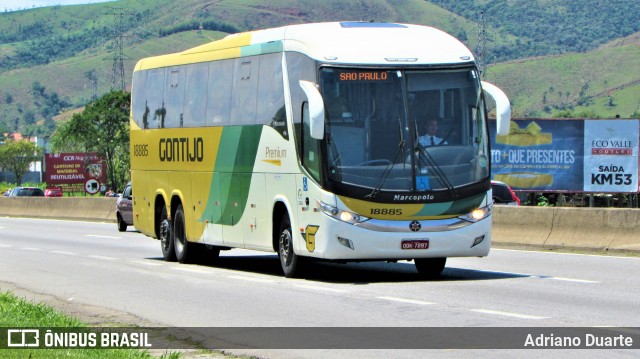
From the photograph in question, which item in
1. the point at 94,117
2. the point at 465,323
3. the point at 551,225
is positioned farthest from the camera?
the point at 94,117

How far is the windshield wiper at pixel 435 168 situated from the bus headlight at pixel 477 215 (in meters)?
0.36

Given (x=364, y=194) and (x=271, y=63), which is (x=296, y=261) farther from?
(x=271, y=63)

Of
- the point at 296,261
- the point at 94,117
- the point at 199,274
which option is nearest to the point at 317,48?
the point at 296,261

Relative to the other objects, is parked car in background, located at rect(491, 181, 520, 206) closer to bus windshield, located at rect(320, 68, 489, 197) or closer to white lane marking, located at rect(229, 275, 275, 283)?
white lane marking, located at rect(229, 275, 275, 283)

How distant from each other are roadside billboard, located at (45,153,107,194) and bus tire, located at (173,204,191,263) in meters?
60.3

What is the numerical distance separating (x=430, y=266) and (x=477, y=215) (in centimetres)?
151

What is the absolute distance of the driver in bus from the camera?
17953 mm

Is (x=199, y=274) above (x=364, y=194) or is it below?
below

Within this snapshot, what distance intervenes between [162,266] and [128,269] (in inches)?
33.8

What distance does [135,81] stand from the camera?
1029 inches

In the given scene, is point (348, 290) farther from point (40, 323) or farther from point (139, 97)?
point (139, 97)

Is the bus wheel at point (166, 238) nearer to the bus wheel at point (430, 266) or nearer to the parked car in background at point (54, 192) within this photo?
the bus wheel at point (430, 266)

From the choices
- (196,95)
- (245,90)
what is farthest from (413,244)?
(196,95)

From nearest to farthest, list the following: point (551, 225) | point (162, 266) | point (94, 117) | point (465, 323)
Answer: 1. point (465, 323)
2. point (162, 266)
3. point (551, 225)
4. point (94, 117)
